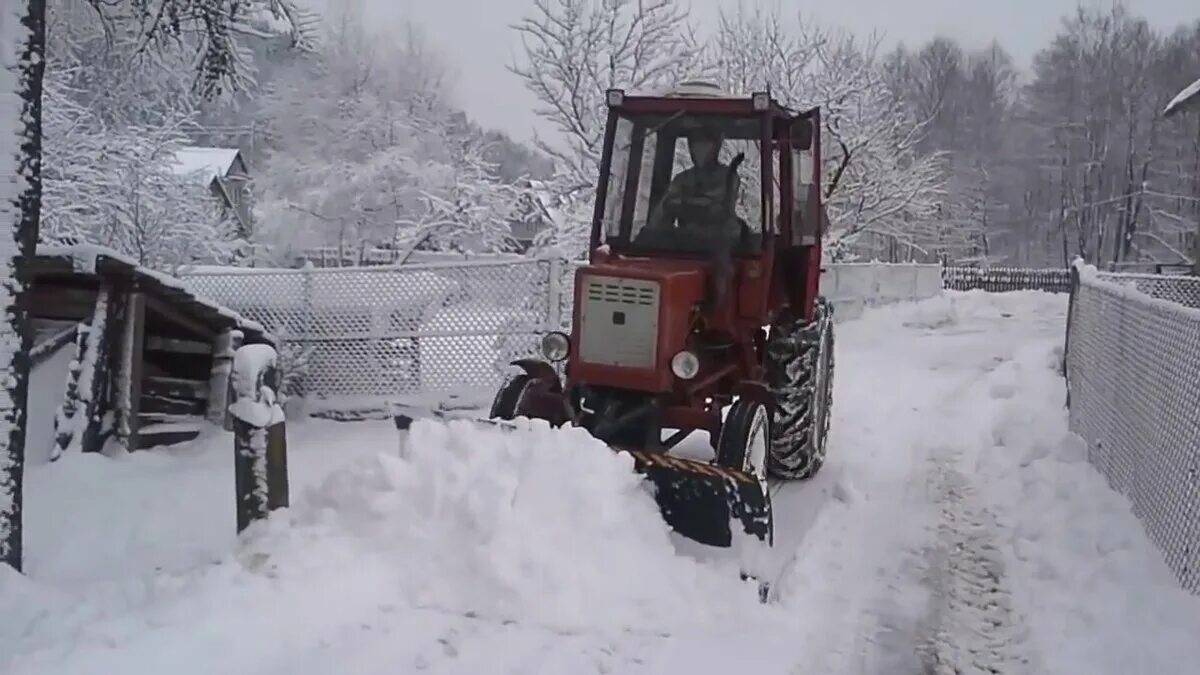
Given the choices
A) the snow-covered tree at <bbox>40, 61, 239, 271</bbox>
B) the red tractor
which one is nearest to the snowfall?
the red tractor

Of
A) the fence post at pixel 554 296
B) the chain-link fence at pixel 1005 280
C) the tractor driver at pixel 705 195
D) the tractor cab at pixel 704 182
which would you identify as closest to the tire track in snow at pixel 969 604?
the tractor cab at pixel 704 182

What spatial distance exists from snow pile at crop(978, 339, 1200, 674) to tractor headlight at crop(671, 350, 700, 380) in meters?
1.95

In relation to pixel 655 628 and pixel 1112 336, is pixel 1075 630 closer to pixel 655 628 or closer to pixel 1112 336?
pixel 655 628

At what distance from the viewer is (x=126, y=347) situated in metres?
8.60

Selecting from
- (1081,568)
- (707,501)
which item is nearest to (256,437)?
(707,501)

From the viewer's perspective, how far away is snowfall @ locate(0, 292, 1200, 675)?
152 inches

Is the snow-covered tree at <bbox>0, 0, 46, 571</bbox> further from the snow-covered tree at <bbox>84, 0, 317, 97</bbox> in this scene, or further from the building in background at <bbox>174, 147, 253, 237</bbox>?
the building in background at <bbox>174, 147, 253, 237</bbox>

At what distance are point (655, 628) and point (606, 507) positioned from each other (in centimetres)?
62

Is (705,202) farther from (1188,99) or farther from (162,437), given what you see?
(1188,99)

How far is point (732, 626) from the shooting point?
4.40m

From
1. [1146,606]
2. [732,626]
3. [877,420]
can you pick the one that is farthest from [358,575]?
[877,420]

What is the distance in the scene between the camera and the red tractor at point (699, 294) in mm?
6086

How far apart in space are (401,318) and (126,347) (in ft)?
8.66

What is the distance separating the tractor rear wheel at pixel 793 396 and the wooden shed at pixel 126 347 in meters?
4.84
